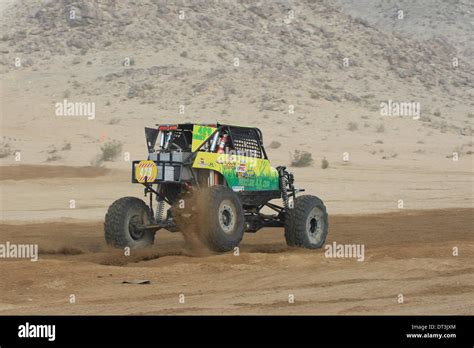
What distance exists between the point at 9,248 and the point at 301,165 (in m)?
20.0

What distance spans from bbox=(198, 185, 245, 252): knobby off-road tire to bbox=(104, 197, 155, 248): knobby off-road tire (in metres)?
1.45

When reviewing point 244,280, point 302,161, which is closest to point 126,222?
point 244,280

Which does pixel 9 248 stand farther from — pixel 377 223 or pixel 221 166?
pixel 377 223

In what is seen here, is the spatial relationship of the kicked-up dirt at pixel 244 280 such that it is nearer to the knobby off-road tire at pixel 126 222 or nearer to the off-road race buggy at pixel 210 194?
the knobby off-road tire at pixel 126 222

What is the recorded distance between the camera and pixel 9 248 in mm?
16875

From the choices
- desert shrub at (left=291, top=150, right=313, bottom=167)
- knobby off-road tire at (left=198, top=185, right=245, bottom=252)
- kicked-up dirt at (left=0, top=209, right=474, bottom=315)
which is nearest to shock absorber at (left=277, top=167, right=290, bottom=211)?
kicked-up dirt at (left=0, top=209, right=474, bottom=315)

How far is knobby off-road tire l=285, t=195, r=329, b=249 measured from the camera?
1628 centimetres

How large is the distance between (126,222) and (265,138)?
28.0 metres

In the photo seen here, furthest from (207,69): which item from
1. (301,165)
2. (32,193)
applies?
(32,193)

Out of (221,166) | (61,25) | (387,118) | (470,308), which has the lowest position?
(470,308)

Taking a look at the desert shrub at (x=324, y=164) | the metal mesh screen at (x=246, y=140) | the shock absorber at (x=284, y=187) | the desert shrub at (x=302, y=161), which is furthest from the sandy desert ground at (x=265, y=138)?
the metal mesh screen at (x=246, y=140)

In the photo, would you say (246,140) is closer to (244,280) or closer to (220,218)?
(220,218)

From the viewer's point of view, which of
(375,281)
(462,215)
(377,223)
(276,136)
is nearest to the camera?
(375,281)

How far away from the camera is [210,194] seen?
14.9 meters
